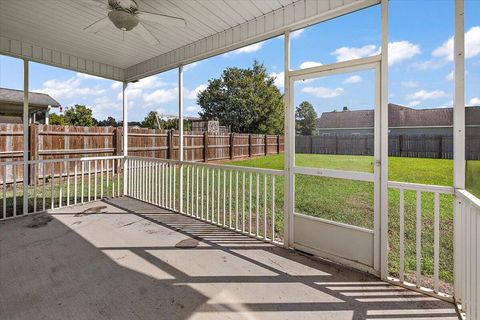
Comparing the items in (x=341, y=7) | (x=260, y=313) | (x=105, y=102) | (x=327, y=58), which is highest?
(x=105, y=102)

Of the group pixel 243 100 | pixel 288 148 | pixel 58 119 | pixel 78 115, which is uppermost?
pixel 243 100

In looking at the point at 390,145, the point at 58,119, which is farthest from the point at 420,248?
the point at 58,119

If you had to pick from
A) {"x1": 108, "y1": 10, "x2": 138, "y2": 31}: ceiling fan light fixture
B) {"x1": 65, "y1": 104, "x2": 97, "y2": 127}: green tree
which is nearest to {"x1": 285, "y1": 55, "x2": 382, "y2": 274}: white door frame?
{"x1": 108, "y1": 10, "x2": 138, "y2": 31}: ceiling fan light fixture

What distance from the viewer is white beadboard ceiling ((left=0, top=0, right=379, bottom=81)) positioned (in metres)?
2.89

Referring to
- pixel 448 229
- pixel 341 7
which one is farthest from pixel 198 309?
pixel 448 229

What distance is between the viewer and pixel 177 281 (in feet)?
7.50

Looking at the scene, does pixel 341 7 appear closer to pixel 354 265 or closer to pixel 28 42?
pixel 354 265

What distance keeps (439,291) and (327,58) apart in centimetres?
225

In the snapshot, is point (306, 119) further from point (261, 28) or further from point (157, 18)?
point (157, 18)

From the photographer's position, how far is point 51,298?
203cm

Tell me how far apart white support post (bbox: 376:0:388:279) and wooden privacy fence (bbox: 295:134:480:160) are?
0.24 feet

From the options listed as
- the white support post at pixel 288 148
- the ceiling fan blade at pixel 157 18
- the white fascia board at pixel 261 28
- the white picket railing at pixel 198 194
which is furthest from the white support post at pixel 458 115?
the ceiling fan blade at pixel 157 18

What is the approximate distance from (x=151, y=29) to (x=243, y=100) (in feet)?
56.1

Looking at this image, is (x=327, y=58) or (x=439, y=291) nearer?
(x=439, y=291)
